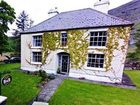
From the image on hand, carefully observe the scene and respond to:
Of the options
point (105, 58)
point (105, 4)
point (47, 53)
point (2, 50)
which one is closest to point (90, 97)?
point (105, 58)

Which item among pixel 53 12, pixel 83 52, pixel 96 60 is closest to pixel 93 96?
pixel 96 60

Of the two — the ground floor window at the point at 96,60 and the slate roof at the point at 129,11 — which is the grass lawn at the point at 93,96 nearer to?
the ground floor window at the point at 96,60

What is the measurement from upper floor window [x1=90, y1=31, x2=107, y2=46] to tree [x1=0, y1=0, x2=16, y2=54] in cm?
1971

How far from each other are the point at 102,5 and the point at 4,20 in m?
20.3

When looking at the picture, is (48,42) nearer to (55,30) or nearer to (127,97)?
(55,30)

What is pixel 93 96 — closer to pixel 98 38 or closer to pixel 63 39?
pixel 98 38

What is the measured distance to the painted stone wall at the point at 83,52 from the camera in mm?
13820

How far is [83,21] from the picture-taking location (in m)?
17.0

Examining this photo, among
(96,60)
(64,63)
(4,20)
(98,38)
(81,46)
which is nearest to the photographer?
(98,38)

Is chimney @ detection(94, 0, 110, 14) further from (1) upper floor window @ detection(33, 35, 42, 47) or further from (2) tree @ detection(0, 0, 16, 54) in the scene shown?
(2) tree @ detection(0, 0, 16, 54)

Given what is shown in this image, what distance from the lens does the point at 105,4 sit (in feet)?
58.9

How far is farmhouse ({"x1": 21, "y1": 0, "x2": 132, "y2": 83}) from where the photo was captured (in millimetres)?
13977

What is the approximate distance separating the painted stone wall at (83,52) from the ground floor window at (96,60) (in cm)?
46

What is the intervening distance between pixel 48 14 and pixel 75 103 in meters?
18.5
